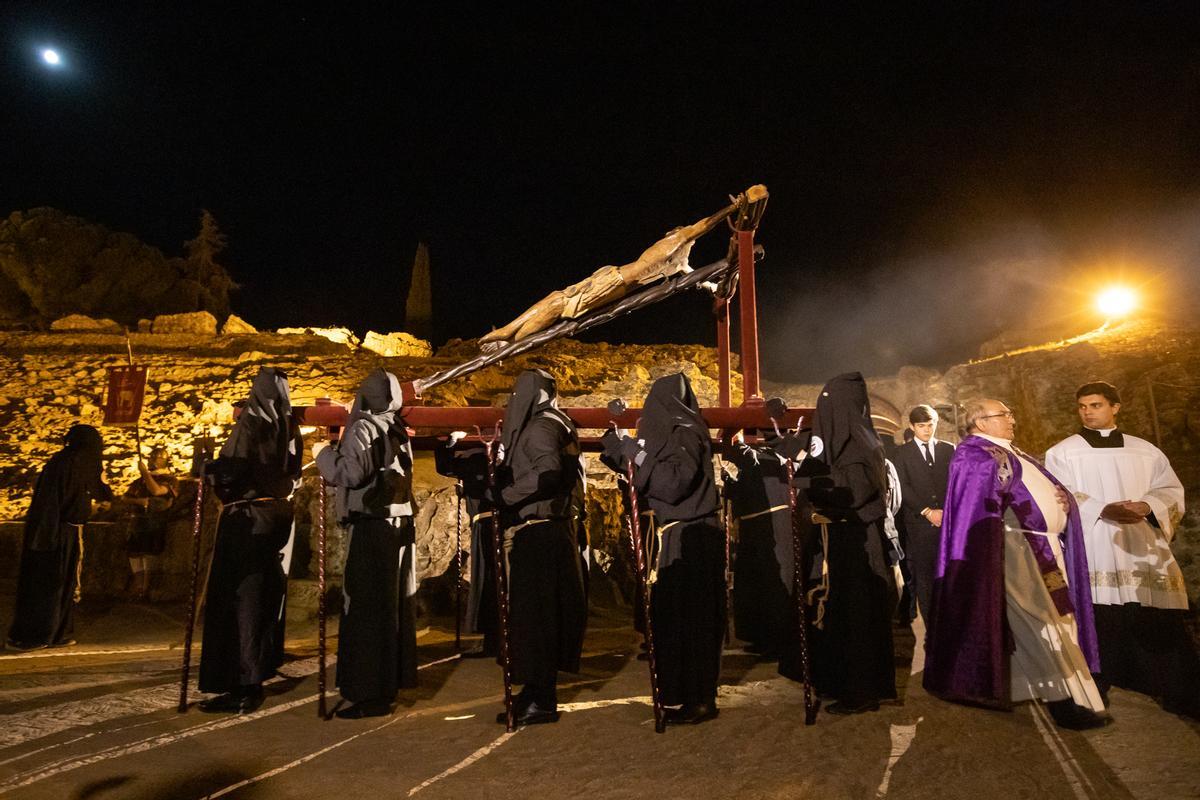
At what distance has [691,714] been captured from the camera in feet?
11.9

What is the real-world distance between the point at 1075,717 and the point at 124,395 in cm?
2325

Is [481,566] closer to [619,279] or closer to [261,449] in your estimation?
[261,449]

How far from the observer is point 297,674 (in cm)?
491

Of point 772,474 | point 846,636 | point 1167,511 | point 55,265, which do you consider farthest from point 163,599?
point 55,265

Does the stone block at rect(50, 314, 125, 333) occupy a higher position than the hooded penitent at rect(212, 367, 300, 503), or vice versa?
the stone block at rect(50, 314, 125, 333)

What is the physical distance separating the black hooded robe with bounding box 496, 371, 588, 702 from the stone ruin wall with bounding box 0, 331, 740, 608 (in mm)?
6600

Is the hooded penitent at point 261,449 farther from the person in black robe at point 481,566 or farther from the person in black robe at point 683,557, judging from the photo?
the person in black robe at point 683,557

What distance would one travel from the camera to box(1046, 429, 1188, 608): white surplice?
3.96m

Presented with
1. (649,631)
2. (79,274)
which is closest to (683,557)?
(649,631)

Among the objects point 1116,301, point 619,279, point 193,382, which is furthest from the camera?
point 193,382

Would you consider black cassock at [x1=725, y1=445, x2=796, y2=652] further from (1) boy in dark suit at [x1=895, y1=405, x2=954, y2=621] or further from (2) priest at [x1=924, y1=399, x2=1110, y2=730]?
(2) priest at [x1=924, y1=399, x2=1110, y2=730]

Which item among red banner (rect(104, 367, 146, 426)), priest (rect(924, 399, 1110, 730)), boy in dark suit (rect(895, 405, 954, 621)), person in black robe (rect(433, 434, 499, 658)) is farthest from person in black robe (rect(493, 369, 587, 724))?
red banner (rect(104, 367, 146, 426))

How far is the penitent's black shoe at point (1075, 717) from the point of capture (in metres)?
3.43

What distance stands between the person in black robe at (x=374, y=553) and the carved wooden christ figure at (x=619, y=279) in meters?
2.52
